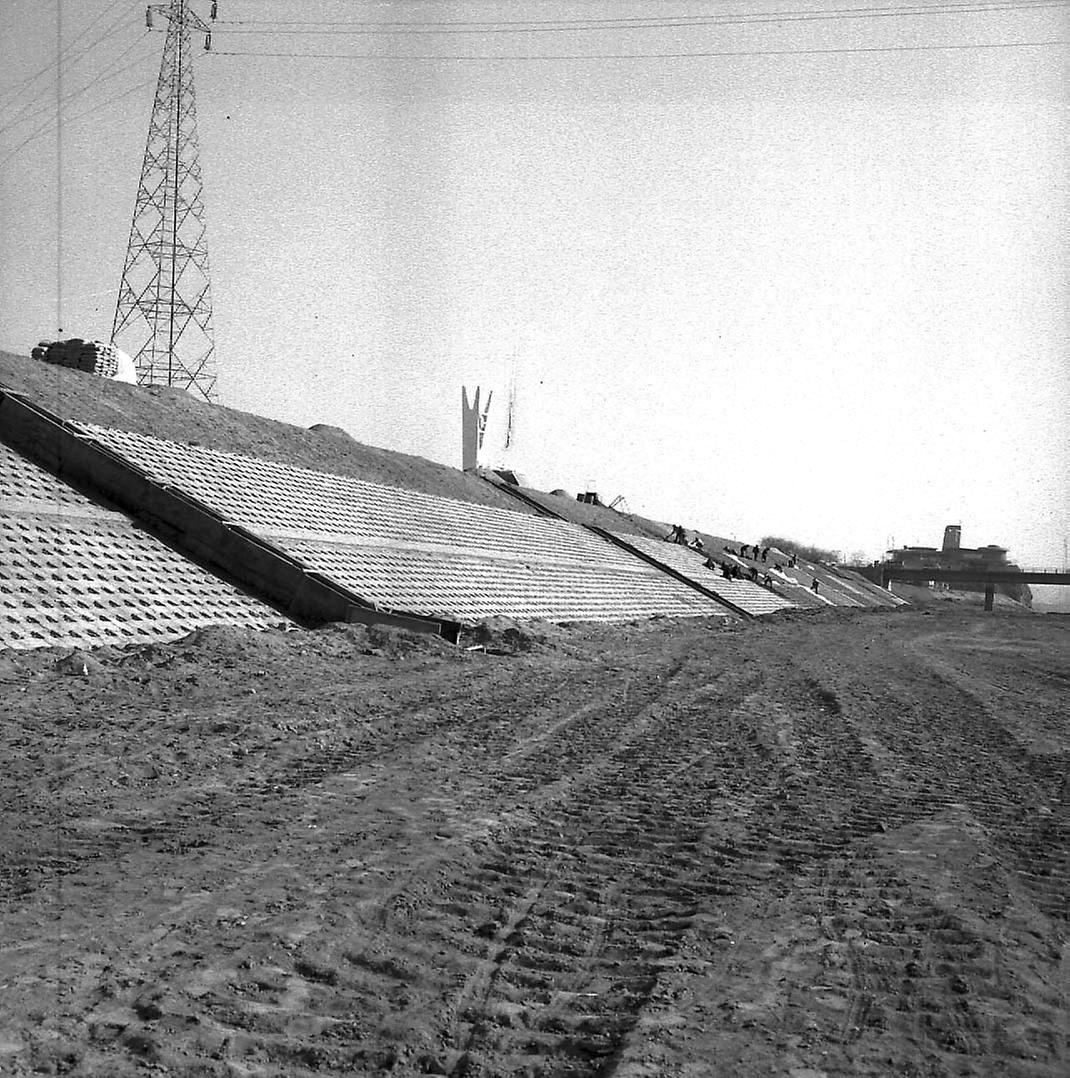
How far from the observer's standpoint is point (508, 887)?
4793 mm

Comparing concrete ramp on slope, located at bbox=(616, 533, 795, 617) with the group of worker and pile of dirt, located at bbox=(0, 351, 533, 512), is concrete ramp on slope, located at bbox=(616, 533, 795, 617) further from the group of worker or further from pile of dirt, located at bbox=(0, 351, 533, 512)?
pile of dirt, located at bbox=(0, 351, 533, 512)

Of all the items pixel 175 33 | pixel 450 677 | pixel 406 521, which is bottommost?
pixel 450 677

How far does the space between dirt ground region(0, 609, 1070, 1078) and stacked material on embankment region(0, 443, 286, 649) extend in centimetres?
165

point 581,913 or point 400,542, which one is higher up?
point 400,542

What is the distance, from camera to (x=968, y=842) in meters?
5.84

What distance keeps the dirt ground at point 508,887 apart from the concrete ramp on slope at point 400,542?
314 inches

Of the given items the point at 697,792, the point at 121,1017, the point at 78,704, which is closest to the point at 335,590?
the point at 78,704

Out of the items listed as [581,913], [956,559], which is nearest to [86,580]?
[581,913]

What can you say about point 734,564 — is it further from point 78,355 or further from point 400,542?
point 78,355

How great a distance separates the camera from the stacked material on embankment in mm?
11977

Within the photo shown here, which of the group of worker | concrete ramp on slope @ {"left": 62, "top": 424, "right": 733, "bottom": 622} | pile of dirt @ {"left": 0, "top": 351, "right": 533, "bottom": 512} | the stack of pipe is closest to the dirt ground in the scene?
concrete ramp on slope @ {"left": 62, "top": 424, "right": 733, "bottom": 622}

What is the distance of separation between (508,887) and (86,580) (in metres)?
10.3

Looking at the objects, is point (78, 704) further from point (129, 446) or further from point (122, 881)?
point (129, 446)

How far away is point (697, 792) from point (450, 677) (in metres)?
5.76
